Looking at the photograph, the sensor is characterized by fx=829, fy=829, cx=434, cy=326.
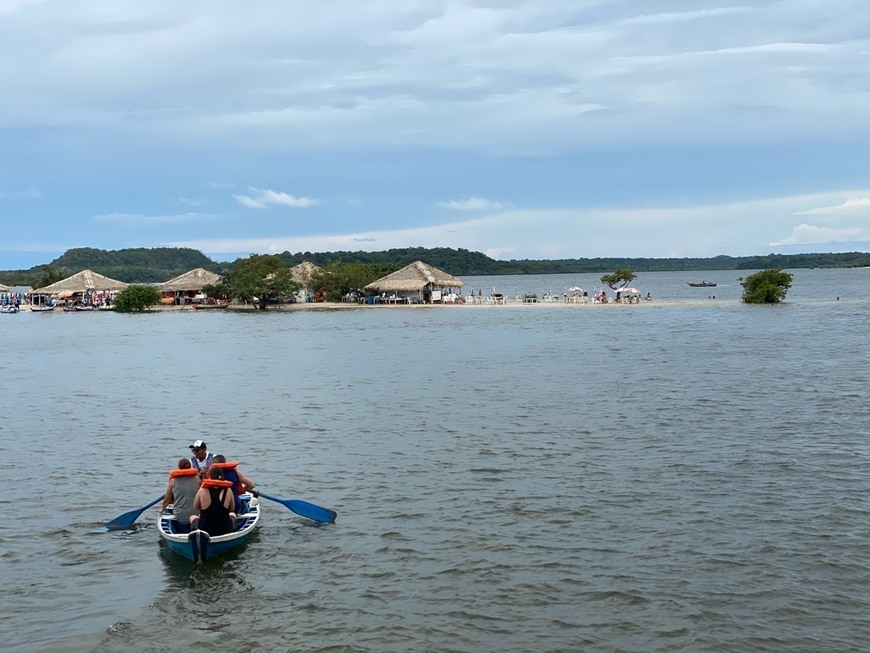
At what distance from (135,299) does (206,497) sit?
62517mm

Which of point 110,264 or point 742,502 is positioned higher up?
point 110,264

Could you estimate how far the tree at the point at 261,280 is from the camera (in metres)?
64.8

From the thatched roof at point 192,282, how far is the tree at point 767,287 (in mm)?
43893

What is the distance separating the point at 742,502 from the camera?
36.6ft

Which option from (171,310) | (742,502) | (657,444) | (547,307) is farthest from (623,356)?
(171,310)

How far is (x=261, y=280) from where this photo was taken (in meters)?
64.6

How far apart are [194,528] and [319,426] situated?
793 cm

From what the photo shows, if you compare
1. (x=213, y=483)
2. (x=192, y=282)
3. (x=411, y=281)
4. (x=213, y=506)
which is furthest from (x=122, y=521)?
(x=192, y=282)

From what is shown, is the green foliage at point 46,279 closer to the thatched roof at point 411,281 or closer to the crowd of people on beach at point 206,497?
the thatched roof at point 411,281

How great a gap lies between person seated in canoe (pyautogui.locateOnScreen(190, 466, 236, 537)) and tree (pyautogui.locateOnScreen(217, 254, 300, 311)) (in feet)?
184

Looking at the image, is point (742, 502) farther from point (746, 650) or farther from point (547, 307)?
point (547, 307)

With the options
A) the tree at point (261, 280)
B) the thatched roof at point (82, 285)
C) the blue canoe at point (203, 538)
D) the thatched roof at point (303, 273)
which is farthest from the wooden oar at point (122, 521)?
the thatched roof at point (82, 285)

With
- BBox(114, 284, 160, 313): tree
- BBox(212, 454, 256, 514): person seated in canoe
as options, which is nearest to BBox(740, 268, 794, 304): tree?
BBox(114, 284, 160, 313): tree

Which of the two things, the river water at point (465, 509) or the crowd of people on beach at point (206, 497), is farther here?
the crowd of people on beach at point (206, 497)
